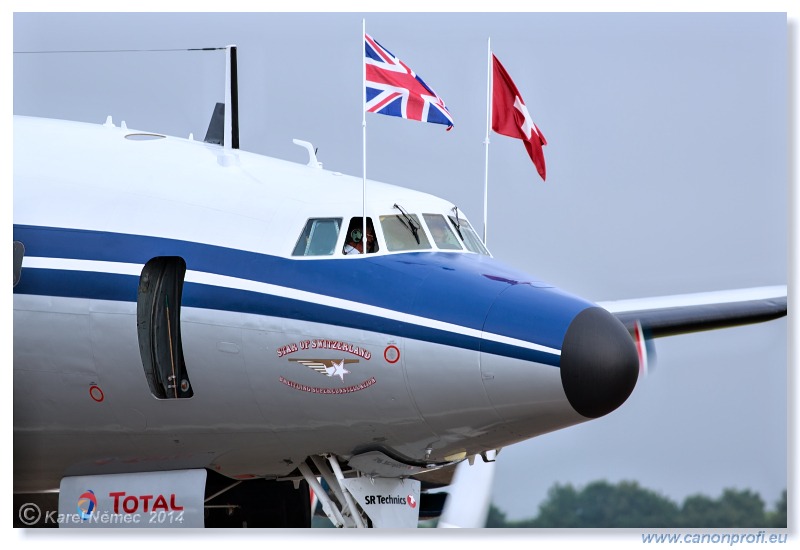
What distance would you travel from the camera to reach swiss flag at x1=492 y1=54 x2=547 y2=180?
1591cm

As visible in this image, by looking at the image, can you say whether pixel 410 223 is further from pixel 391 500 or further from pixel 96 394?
pixel 96 394

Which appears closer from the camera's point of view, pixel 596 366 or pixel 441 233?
pixel 596 366

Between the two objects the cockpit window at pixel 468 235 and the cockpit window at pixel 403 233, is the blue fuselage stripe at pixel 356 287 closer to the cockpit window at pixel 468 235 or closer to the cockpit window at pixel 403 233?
the cockpit window at pixel 403 233

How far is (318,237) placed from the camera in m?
13.6

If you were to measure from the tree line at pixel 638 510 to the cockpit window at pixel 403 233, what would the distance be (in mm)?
3687

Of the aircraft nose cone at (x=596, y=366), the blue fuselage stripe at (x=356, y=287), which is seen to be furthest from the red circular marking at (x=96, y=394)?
the aircraft nose cone at (x=596, y=366)

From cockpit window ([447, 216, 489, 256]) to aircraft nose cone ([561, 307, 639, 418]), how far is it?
2.15 m

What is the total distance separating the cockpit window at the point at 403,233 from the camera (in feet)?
45.1

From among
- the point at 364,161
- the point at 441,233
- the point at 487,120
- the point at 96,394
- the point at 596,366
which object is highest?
the point at 487,120

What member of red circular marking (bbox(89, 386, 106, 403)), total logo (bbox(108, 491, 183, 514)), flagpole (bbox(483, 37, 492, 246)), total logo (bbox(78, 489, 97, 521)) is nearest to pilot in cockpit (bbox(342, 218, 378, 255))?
flagpole (bbox(483, 37, 492, 246))

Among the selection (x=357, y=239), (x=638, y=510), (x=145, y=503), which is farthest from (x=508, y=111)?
(x=145, y=503)

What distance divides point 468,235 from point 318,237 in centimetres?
171

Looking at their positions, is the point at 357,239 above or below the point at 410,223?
below

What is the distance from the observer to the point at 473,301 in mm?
12828
